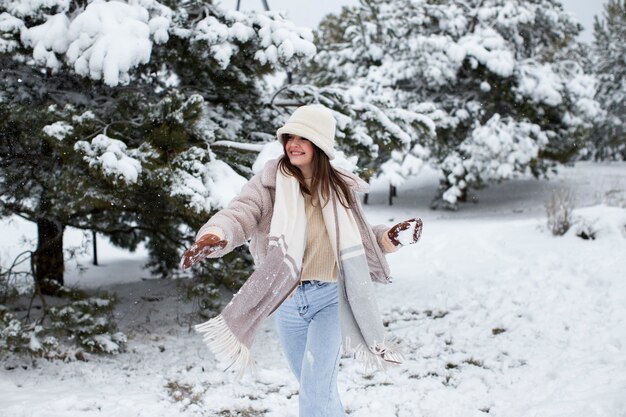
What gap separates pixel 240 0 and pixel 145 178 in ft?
7.70

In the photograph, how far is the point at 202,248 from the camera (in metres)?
2.15

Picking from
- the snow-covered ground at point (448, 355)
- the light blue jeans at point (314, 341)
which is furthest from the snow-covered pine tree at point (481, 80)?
the light blue jeans at point (314, 341)

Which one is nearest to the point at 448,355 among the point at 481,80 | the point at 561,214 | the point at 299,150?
the point at 299,150

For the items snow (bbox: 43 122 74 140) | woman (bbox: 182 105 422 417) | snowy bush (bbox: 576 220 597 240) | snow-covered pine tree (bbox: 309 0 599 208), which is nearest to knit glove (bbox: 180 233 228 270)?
woman (bbox: 182 105 422 417)

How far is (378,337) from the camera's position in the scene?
9.07 feet

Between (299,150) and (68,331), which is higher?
(299,150)

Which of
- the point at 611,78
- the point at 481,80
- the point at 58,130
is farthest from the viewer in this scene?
the point at 611,78

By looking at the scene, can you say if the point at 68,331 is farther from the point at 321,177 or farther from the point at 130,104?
the point at 321,177

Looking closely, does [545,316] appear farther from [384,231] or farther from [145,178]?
[145,178]

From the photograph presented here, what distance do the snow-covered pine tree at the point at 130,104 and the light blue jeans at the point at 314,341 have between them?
1722mm

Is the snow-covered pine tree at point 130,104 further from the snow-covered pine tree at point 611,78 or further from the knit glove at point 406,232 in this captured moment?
the snow-covered pine tree at point 611,78

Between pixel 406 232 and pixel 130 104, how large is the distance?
339 centimetres

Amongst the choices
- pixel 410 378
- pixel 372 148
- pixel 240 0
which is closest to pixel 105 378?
pixel 410 378

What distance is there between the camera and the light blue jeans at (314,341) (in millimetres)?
2625
